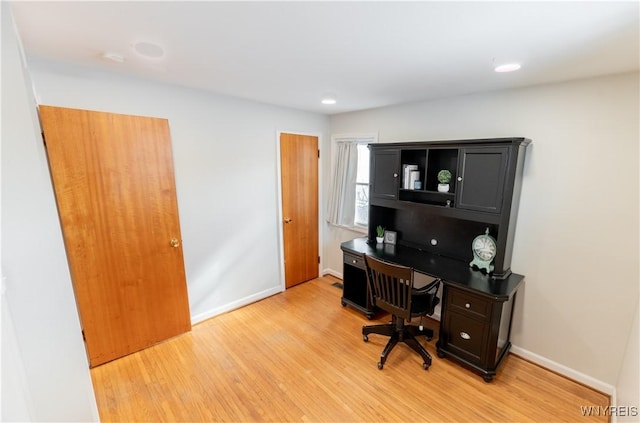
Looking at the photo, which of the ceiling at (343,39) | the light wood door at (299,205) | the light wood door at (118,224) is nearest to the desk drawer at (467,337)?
the ceiling at (343,39)

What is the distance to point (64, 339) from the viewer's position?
4.46 feet

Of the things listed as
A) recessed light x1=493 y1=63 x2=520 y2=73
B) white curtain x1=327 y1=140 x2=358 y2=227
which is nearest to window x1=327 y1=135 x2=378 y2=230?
white curtain x1=327 y1=140 x2=358 y2=227

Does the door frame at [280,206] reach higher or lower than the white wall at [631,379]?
higher

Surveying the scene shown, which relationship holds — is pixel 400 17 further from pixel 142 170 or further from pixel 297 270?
pixel 297 270

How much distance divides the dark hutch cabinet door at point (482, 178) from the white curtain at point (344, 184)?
151 centimetres

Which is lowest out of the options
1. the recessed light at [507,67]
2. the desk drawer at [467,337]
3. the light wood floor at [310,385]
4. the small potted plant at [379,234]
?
the light wood floor at [310,385]

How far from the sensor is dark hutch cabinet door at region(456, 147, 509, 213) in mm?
2143

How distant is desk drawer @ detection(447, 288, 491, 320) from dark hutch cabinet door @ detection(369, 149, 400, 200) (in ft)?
3.50

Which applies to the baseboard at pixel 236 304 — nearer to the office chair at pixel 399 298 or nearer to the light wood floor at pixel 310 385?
the light wood floor at pixel 310 385

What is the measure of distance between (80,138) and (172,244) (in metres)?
1.08

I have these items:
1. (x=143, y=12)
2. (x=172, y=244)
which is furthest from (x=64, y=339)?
(x=143, y=12)

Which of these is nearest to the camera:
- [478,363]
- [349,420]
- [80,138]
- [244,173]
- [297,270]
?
[349,420]

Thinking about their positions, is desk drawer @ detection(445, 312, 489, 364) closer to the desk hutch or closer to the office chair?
the desk hutch

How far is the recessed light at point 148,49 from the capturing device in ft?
5.21
